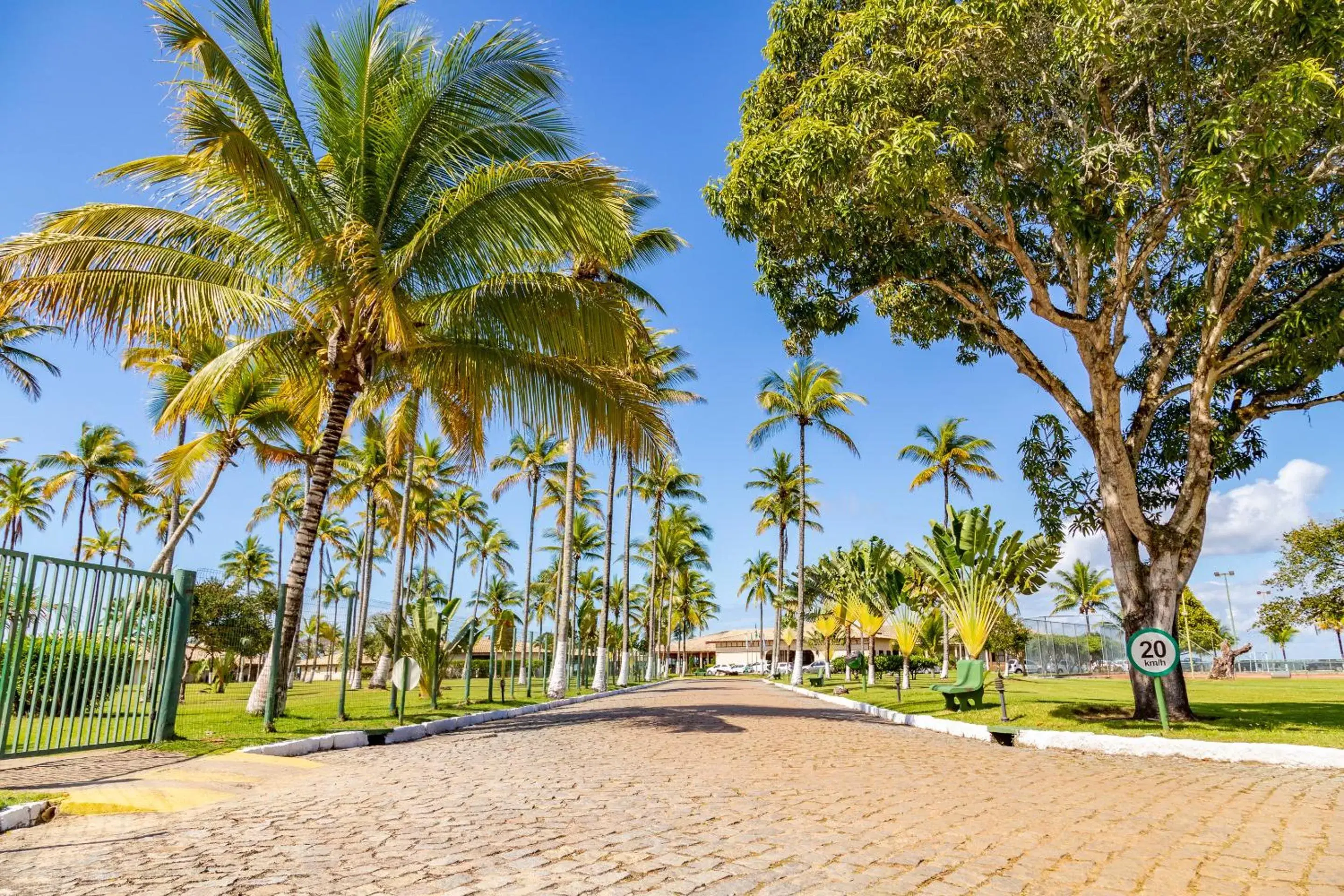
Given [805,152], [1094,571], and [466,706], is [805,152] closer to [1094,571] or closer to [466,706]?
[466,706]

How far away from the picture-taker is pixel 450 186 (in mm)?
12508

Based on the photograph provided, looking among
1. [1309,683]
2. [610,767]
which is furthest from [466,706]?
[1309,683]

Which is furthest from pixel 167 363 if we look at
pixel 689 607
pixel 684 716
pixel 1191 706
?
pixel 689 607

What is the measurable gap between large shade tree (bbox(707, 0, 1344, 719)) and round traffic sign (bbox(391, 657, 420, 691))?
29.7 feet

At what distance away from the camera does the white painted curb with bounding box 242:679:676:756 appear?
931 centimetres

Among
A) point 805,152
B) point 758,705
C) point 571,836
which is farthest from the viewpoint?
point 758,705

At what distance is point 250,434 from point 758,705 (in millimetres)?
13745

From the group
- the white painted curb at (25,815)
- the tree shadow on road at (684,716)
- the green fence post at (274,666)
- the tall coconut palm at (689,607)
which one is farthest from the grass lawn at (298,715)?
the tall coconut palm at (689,607)

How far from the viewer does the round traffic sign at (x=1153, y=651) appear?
10.6 m

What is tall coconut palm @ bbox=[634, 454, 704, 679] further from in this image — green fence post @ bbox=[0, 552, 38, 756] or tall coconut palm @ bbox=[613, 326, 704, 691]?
green fence post @ bbox=[0, 552, 38, 756]

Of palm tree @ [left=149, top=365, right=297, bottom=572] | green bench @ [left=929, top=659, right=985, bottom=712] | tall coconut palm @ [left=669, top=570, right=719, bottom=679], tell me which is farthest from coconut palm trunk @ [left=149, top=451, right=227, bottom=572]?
tall coconut palm @ [left=669, top=570, right=719, bottom=679]

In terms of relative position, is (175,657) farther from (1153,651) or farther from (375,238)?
(1153,651)

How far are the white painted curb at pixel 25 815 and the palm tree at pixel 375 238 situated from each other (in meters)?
5.87

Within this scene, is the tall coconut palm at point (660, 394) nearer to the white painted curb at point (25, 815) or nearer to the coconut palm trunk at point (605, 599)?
the coconut palm trunk at point (605, 599)
